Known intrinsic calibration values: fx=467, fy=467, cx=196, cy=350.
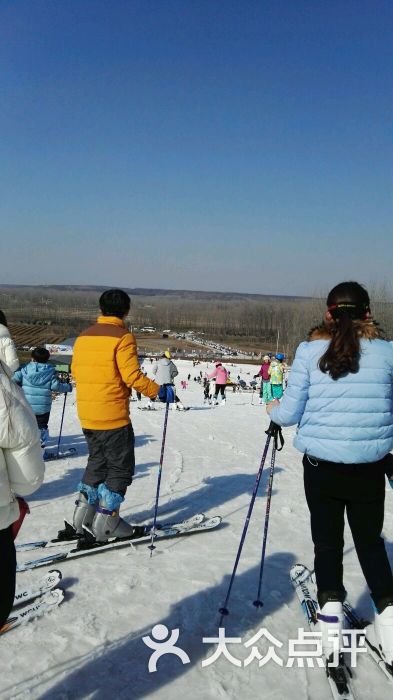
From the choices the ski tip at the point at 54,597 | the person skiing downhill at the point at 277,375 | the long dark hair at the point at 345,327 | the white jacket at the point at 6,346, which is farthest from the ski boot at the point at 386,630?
the person skiing downhill at the point at 277,375

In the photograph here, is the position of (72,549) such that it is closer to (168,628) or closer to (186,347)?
(168,628)

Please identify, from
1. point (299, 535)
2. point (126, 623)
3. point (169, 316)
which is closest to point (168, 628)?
point (126, 623)

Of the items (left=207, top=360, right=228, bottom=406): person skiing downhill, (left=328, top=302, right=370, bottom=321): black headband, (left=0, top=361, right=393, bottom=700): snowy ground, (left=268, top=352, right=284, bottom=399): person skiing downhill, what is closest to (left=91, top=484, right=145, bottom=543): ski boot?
(left=0, top=361, right=393, bottom=700): snowy ground

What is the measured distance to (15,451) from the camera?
1.88 m

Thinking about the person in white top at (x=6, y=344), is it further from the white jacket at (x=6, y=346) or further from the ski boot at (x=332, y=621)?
the ski boot at (x=332, y=621)

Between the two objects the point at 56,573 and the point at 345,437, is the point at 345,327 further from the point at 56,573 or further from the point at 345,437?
the point at 56,573

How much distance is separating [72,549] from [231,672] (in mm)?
1803

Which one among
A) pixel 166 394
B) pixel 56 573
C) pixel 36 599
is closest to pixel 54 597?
pixel 36 599

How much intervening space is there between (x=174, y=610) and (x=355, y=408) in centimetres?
193

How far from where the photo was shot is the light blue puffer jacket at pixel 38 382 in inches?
274

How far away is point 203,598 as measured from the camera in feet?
11.0

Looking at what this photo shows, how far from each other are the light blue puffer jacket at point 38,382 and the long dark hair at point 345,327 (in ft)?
17.6

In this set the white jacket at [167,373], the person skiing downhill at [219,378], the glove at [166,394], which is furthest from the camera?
the person skiing downhill at [219,378]

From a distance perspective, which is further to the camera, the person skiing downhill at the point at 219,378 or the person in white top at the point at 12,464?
the person skiing downhill at the point at 219,378
